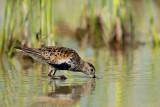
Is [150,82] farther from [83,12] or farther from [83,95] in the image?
[83,12]

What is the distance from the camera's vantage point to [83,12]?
18.1m

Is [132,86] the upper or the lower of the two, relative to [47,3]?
lower

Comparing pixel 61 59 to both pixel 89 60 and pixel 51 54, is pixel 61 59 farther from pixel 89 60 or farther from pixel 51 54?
pixel 89 60

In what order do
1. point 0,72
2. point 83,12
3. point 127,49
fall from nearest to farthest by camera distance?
point 0,72 → point 127,49 → point 83,12

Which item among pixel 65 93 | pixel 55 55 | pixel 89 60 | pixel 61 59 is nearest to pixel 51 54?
pixel 55 55

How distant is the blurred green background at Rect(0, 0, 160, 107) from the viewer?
731 cm

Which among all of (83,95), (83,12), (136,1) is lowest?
(83,95)

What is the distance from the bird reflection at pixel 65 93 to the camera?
6977 millimetres

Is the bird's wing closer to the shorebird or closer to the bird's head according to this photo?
the shorebird

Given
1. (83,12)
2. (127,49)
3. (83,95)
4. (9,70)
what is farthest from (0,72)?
(83,12)

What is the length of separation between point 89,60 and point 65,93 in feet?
16.7

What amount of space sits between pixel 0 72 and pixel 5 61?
2.20 meters

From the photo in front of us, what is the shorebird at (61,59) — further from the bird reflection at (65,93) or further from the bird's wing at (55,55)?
the bird reflection at (65,93)

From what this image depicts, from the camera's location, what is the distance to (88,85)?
875 cm
